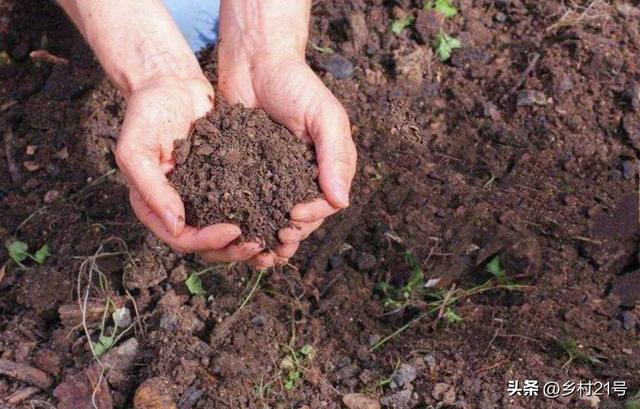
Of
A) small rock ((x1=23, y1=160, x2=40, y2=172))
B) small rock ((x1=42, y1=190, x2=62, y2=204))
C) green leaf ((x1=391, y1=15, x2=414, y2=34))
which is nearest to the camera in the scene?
small rock ((x1=42, y1=190, x2=62, y2=204))

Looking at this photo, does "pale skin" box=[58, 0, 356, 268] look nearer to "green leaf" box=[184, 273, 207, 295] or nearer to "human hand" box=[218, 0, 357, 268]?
"human hand" box=[218, 0, 357, 268]

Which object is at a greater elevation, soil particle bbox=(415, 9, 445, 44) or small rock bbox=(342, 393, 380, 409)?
soil particle bbox=(415, 9, 445, 44)

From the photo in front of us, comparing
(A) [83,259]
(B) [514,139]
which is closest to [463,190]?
(B) [514,139]

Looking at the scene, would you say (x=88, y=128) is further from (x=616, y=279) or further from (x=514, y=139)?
(x=616, y=279)

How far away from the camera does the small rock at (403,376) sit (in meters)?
2.13

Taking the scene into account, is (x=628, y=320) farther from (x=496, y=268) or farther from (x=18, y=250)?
(x=18, y=250)

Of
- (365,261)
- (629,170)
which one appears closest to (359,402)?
(365,261)

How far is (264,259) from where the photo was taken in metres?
2.03

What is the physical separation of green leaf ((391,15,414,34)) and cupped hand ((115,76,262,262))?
1.12m

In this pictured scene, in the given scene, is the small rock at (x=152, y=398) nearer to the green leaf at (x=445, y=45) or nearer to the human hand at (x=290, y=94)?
the human hand at (x=290, y=94)

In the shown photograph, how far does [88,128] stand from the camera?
2738 millimetres

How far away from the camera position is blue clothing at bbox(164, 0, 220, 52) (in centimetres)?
299

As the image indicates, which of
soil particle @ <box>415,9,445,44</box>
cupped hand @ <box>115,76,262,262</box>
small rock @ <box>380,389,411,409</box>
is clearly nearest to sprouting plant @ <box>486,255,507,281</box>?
small rock @ <box>380,389,411,409</box>

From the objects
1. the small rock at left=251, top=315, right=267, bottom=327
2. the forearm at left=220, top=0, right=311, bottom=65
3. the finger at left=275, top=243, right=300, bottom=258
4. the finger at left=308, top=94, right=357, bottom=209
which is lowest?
the small rock at left=251, top=315, right=267, bottom=327
